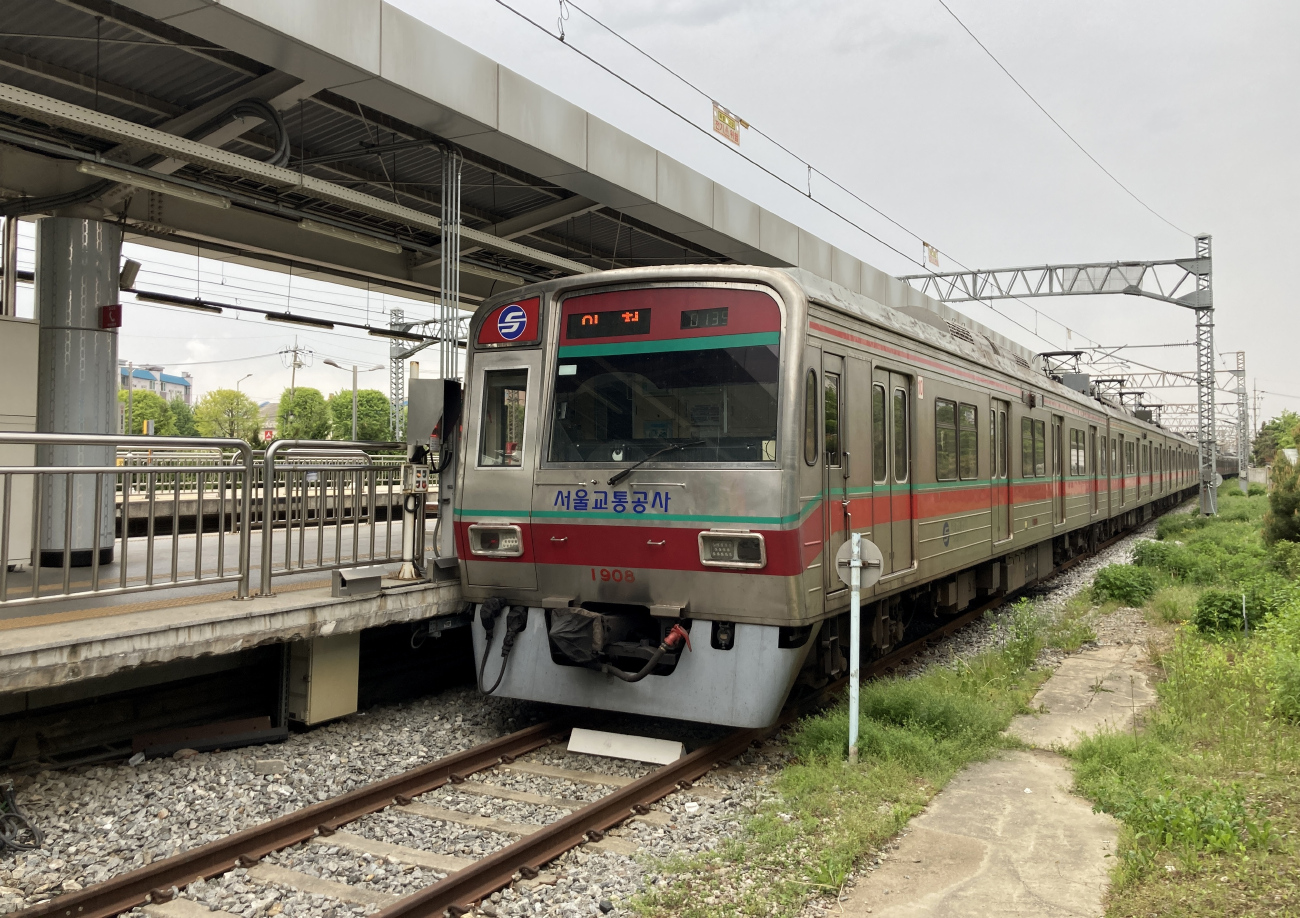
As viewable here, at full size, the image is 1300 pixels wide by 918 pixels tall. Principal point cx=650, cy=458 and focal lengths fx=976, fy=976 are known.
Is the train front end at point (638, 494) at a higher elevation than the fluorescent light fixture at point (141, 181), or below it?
below

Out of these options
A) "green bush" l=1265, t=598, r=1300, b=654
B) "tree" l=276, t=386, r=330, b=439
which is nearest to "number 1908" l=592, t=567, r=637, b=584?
"green bush" l=1265, t=598, r=1300, b=654

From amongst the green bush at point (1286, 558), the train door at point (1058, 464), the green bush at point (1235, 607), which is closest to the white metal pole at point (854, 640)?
the green bush at point (1235, 607)

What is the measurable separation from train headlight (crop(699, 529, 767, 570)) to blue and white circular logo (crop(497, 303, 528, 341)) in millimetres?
2117

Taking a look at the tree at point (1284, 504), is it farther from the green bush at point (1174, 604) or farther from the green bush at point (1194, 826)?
the green bush at point (1194, 826)

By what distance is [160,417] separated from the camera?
3039 inches

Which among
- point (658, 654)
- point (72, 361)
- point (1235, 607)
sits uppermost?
point (72, 361)

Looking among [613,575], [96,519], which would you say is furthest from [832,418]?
[96,519]

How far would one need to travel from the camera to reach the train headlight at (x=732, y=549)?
19.9ft

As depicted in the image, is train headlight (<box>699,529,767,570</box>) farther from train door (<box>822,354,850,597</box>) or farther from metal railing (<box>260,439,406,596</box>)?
metal railing (<box>260,439,406,596</box>)

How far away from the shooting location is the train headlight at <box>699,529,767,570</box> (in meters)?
6.07

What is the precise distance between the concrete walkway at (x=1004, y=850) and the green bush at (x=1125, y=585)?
707 cm

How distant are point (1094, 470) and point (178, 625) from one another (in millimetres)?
16543

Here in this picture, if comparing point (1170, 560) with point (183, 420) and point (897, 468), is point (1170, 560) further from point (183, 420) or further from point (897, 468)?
point (183, 420)

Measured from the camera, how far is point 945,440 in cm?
907
